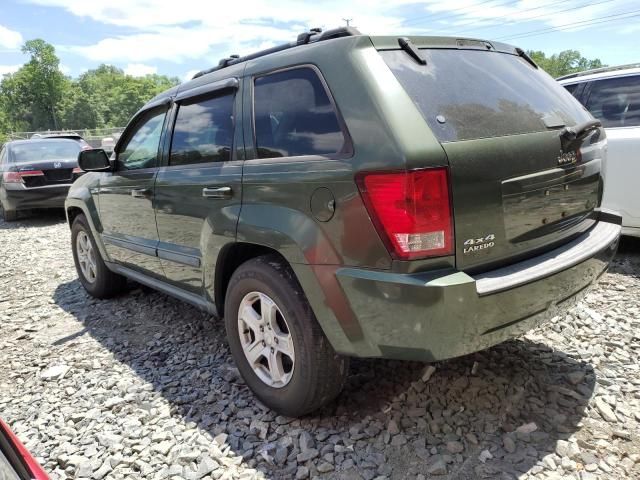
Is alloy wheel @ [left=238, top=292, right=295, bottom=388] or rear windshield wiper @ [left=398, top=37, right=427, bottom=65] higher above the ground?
rear windshield wiper @ [left=398, top=37, right=427, bottom=65]

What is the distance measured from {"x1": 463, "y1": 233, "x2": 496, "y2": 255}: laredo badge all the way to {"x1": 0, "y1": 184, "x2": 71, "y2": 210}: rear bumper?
9.20 m

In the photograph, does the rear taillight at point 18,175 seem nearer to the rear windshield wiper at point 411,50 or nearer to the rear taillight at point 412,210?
the rear windshield wiper at point 411,50

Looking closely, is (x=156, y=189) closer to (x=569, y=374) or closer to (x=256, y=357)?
(x=256, y=357)

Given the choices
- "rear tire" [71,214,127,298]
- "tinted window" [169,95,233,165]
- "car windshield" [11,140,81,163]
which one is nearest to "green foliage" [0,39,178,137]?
"car windshield" [11,140,81,163]

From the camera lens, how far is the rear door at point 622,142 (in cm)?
458

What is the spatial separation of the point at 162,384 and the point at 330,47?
7.42 ft

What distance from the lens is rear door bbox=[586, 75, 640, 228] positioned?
180 inches

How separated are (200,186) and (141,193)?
0.92 metres

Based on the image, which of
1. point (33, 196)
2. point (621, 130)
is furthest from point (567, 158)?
point (33, 196)

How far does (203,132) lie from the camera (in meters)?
3.19

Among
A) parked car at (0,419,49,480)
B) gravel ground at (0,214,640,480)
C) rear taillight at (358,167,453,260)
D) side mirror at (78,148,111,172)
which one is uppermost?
side mirror at (78,148,111,172)

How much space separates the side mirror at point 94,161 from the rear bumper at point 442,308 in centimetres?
281

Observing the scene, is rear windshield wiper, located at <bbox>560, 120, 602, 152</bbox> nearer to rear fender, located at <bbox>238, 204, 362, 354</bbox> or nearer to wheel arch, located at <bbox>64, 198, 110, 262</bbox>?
rear fender, located at <bbox>238, 204, 362, 354</bbox>

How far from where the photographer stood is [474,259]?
2.15 metres
